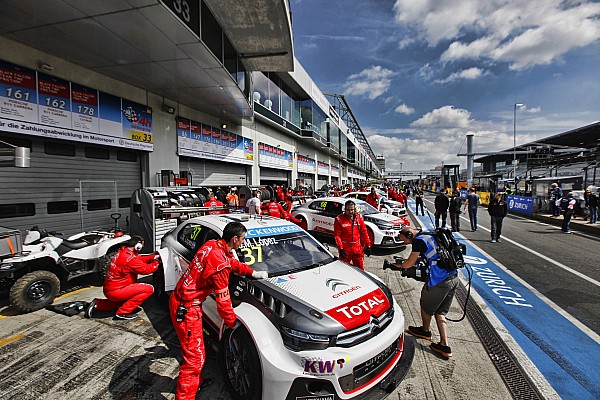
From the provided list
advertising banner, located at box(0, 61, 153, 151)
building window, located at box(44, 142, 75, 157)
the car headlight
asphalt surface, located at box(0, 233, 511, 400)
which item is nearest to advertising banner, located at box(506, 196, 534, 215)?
asphalt surface, located at box(0, 233, 511, 400)

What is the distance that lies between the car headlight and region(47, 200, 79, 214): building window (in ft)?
25.9

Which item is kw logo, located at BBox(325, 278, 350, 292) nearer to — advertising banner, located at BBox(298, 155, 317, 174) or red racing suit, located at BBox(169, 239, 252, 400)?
red racing suit, located at BBox(169, 239, 252, 400)

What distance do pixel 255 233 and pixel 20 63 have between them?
7.04 metres

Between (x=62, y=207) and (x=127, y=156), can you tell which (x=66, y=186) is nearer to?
(x=62, y=207)

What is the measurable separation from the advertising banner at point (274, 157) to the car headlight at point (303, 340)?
1537 centimetres

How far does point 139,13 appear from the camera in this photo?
4.85 metres

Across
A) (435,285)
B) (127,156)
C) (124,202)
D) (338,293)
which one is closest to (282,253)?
(338,293)

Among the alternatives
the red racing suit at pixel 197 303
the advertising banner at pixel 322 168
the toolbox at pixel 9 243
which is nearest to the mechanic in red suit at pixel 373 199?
the red racing suit at pixel 197 303

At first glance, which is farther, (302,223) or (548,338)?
(302,223)

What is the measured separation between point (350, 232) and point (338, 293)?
2.45 meters

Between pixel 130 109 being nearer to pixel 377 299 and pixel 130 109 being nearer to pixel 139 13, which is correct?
pixel 139 13

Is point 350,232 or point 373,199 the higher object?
point 373,199

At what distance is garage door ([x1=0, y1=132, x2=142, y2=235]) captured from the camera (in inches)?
250

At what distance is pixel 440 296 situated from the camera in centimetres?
315
